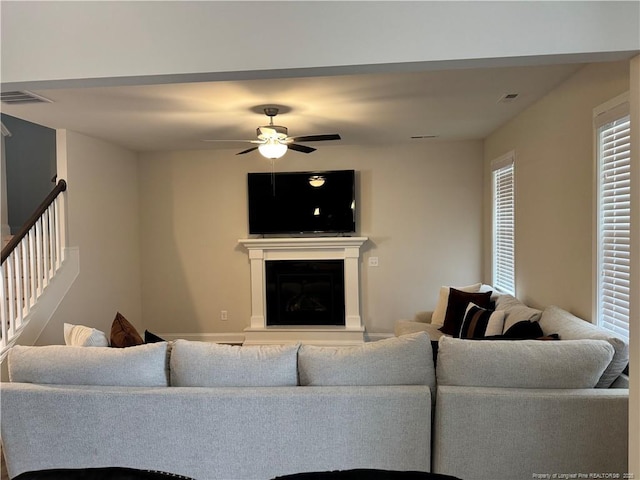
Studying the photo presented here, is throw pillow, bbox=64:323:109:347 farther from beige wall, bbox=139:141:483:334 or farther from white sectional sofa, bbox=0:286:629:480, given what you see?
beige wall, bbox=139:141:483:334

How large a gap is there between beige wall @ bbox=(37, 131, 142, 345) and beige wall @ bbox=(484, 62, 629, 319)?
4536 mm

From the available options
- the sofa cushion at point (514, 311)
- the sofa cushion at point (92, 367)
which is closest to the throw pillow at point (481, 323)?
the sofa cushion at point (514, 311)

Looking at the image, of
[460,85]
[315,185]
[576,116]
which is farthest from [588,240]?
[315,185]

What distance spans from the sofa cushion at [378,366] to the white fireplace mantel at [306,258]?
3325 millimetres

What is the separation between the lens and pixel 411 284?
18.0 feet

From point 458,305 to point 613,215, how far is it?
183 centimetres

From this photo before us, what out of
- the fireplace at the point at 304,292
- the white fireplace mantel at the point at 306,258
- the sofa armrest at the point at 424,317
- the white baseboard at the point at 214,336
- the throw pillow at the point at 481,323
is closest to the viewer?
the throw pillow at the point at 481,323

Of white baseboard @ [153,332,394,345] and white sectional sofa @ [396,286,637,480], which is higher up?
white sectional sofa @ [396,286,637,480]

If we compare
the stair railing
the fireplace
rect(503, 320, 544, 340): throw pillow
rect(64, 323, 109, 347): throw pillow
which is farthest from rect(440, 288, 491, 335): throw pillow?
the stair railing

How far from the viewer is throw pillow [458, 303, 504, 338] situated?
327 cm

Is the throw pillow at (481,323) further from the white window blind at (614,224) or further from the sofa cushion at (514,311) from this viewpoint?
the white window blind at (614,224)

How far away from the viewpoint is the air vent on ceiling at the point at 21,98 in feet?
10.3

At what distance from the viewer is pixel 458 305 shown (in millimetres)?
4094

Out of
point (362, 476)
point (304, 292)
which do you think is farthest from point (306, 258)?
point (362, 476)
